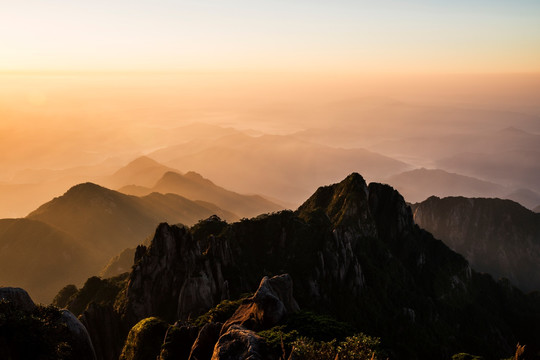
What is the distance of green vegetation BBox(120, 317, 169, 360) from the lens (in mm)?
59656

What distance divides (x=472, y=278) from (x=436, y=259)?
20033 mm

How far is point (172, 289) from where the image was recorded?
87125 mm

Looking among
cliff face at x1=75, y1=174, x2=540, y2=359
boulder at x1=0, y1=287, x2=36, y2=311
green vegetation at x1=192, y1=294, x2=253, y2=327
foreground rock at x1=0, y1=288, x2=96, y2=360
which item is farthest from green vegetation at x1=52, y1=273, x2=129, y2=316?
foreground rock at x1=0, y1=288, x2=96, y2=360

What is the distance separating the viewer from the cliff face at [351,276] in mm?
86750

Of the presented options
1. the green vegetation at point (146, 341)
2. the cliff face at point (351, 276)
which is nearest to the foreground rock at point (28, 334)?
the green vegetation at point (146, 341)

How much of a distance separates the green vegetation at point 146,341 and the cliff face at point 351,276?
50.4 feet

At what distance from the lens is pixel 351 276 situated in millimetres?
102125

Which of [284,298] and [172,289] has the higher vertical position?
[284,298]

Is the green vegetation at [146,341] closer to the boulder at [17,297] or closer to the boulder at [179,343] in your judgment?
the boulder at [179,343]

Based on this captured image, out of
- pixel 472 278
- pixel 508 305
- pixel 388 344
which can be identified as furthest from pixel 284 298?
pixel 508 305

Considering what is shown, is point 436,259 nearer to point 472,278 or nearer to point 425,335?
point 472,278

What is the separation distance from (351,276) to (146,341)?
59746 millimetres

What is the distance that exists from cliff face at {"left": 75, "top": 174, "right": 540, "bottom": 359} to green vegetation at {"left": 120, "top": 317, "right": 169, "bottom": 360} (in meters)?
15.4

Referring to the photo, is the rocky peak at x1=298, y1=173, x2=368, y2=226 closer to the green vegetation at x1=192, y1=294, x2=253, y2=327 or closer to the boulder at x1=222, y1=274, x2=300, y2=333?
the green vegetation at x1=192, y1=294, x2=253, y2=327
